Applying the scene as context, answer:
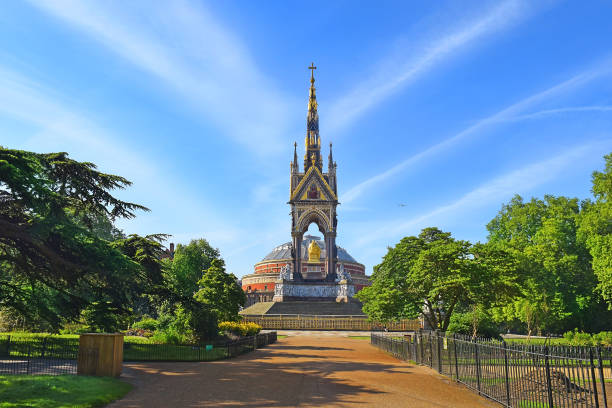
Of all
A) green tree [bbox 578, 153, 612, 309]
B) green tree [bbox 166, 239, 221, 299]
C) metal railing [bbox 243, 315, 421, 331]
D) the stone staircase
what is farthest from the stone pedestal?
green tree [bbox 578, 153, 612, 309]

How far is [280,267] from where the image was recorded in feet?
300

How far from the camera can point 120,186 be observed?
20.4 metres

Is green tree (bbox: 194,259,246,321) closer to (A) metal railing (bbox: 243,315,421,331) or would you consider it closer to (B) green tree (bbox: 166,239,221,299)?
(A) metal railing (bbox: 243,315,421,331)

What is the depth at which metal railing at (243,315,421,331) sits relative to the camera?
4734cm

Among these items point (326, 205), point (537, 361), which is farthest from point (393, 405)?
point (326, 205)

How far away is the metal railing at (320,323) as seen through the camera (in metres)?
47.3

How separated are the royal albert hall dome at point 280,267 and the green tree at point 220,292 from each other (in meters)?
32.5

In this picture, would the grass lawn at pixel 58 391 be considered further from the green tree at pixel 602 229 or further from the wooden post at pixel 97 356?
the green tree at pixel 602 229

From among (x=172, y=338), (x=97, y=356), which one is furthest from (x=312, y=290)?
(x=97, y=356)

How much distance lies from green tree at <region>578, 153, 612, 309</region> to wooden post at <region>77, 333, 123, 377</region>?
31.4m

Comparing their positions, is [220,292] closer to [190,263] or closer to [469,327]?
[469,327]

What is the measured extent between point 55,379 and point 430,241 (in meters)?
18.5

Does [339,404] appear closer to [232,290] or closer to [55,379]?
[55,379]

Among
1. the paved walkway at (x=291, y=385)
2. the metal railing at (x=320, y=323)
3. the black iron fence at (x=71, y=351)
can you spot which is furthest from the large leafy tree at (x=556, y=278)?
the black iron fence at (x=71, y=351)
